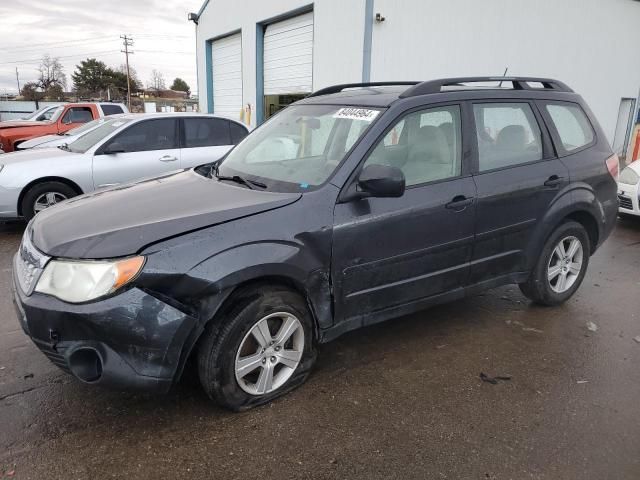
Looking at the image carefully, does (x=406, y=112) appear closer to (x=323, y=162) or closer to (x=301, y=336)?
(x=323, y=162)

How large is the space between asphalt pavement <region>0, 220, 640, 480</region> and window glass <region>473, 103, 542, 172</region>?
1375mm

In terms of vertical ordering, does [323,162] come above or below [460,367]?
above

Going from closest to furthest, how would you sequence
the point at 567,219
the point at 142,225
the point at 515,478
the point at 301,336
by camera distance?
1. the point at 515,478
2. the point at 142,225
3. the point at 301,336
4. the point at 567,219

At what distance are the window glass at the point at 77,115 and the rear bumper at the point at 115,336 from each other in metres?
13.5

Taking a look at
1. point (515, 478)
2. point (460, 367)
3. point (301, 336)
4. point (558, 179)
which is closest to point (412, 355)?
point (460, 367)

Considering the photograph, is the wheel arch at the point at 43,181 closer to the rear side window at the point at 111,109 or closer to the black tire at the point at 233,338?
the black tire at the point at 233,338

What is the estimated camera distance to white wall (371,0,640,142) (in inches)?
446

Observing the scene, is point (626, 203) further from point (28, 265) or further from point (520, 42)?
point (28, 265)

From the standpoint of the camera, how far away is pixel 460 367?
3461 millimetres

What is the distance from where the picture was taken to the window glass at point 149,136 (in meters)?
7.09

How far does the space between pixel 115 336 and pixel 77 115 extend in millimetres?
13940

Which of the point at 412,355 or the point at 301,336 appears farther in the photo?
the point at 412,355

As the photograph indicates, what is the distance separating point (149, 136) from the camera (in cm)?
721

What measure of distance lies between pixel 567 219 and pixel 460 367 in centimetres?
176
